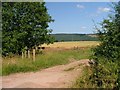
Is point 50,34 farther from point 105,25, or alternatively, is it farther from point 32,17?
point 105,25

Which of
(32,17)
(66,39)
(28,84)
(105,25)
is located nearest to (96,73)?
(105,25)

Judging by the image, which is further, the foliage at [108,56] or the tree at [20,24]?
the tree at [20,24]

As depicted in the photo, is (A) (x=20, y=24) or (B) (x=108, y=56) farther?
(A) (x=20, y=24)

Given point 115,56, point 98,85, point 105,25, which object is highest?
point 105,25

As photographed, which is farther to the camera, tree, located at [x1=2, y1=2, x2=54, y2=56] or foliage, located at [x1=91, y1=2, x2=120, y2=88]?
tree, located at [x1=2, y1=2, x2=54, y2=56]

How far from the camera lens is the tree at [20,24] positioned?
30.4 meters

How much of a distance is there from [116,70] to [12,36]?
20.1 metres

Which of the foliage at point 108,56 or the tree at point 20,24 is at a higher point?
the tree at point 20,24

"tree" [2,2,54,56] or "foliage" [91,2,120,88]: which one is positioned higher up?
"tree" [2,2,54,56]

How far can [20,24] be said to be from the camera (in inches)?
1217

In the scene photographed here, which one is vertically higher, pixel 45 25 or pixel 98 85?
pixel 45 25

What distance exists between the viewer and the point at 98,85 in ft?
40.0

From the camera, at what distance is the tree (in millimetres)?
30422

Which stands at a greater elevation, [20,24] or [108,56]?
[20,24]
